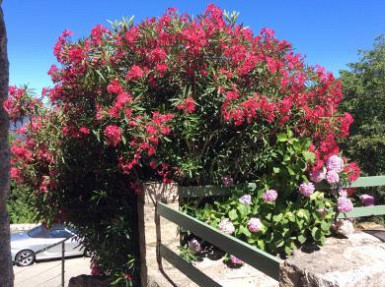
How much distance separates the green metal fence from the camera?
6.75 ft

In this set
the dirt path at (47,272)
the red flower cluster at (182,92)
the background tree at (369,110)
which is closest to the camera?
the red flower cluster at (182,92)

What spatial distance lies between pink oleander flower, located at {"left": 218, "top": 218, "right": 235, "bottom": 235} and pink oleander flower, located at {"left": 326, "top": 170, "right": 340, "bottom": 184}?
35.1 inches

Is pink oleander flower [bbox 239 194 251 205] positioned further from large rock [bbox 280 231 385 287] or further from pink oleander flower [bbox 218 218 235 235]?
large rock [bbox 280 231 385 287]

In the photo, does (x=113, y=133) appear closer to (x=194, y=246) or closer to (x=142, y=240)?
(x=142, y=240)

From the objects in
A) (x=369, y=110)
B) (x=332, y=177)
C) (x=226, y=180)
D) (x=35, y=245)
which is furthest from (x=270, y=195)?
(x=369, y=110)

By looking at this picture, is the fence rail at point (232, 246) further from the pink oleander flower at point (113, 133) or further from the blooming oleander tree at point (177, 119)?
the pink oleander flower at point (113, 133)

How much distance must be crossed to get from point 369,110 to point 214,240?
62.5ft

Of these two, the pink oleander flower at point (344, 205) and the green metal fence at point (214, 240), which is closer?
the green metal fence at point (214, 240)

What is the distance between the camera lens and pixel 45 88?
3.91 meters

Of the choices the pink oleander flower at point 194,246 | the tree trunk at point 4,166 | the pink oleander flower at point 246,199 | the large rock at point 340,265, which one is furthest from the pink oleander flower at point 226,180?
the tree trunk at point 4,166

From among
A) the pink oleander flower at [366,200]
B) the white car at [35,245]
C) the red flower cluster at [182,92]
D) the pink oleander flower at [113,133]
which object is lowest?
the white car at [35,245]

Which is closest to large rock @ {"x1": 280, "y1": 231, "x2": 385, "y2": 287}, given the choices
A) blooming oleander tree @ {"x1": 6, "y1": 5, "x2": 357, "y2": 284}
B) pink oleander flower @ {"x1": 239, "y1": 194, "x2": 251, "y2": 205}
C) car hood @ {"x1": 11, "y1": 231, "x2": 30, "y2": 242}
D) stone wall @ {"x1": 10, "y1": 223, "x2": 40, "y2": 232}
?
blooming oleander tree @ {"x1": 6, "y1": 5, "x2": 357, "y2": 284}

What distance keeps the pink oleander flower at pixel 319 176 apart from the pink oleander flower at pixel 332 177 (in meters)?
0.04

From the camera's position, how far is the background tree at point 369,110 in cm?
1847
